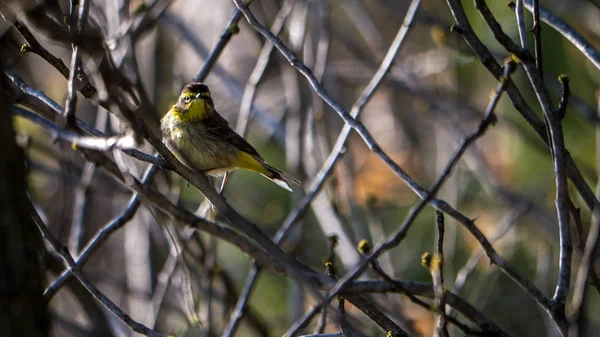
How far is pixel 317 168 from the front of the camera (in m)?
6.10

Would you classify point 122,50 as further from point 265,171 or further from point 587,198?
point 587,198

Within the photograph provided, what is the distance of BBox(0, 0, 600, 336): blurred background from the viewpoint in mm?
5336

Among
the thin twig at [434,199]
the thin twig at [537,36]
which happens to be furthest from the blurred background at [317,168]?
the thin twig at [537,36]

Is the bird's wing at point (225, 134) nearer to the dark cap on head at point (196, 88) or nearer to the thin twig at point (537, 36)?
the dark cap on head at point (196, 88)

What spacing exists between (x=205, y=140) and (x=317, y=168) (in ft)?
3.34

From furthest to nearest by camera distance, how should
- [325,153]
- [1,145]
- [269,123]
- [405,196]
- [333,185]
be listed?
[405,196] → [269,123] → [325,153] → [333,185] → [1,145]

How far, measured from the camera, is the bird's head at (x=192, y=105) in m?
5.63

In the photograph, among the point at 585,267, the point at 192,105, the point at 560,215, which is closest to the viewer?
the point at 585,267

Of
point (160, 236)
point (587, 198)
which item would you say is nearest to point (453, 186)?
point (160, 236)

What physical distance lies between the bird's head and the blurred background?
1.35ft

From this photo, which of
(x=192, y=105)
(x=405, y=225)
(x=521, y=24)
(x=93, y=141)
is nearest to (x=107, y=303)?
(x=93, y=141)

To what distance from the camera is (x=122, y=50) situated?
18.6 ft

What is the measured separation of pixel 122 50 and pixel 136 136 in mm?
3648

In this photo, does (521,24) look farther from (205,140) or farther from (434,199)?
(205,140)
